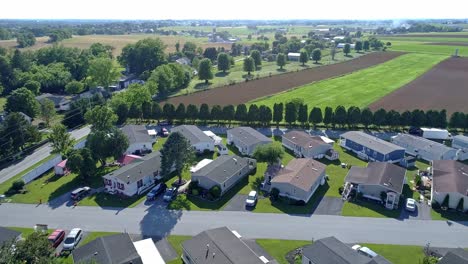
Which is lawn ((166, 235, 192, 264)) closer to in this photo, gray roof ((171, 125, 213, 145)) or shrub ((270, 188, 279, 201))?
shrub ((270, 188, 279, 201))

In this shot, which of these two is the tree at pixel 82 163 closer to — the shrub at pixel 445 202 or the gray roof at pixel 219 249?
the gray roof at pixel 219 249

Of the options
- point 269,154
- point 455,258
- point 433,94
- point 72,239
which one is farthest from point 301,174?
point 433,94

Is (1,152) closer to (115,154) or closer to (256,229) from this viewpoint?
(115,154)

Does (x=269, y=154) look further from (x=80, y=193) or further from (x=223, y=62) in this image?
(x=223, y=62)

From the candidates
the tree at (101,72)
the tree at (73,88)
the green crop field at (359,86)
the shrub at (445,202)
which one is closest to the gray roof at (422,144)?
the shrub at (445,202)

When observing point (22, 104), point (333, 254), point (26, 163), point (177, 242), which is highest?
point (22, 104)

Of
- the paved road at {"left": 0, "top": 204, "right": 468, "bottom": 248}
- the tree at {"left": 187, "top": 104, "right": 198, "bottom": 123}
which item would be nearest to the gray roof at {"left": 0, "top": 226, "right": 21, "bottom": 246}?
the paved road at {"left": 0, "top": 204, "right": 468, "bottom": 248}

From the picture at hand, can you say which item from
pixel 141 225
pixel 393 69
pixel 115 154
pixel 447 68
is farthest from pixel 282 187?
pixel 447 68
